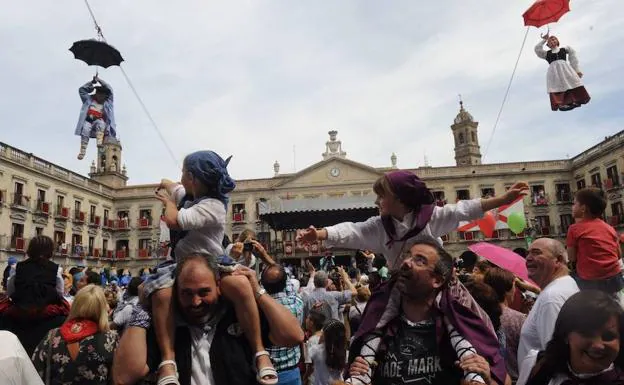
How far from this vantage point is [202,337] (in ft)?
6.88

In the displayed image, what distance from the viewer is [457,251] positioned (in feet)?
129

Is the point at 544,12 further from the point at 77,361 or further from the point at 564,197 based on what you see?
the point at 564,197

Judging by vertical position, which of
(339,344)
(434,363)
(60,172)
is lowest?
(339,344)

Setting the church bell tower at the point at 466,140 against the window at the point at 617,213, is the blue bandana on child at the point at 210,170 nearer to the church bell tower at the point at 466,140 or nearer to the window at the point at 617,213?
the window at the point at 617,213

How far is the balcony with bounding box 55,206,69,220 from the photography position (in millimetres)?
35250

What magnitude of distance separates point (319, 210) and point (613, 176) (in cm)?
2540

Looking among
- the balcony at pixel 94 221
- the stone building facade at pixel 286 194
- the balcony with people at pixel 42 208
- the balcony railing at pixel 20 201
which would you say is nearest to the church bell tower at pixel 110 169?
the stone building facade at pixel 286 194

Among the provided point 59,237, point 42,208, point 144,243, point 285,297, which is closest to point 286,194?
point 144,243

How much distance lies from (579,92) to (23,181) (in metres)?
34.6

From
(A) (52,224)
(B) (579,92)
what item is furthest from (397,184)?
(A) (52,224)

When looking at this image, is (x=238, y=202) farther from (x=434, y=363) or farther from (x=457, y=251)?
(x=434, y=363)

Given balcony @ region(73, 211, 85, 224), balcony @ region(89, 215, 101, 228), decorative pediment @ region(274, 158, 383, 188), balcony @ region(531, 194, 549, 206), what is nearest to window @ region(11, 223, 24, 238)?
balcony @ region(73, 211, 85, 224)

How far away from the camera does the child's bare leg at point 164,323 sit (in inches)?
77.9

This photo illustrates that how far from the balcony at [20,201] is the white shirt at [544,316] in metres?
35.3
